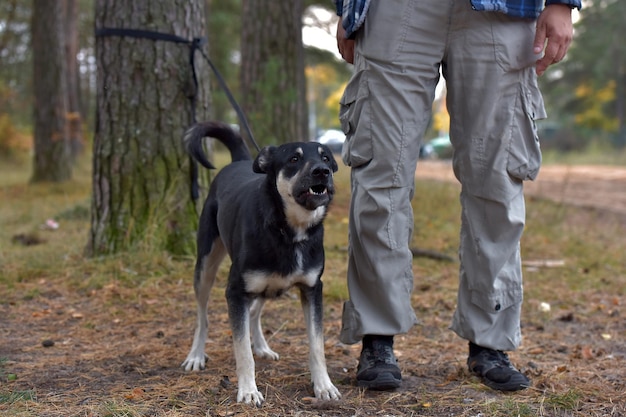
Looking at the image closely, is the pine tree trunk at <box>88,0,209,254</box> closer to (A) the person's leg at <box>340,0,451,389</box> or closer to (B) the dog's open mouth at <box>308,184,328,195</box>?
(A) the person's leg at <box>340,0,451,389</box>

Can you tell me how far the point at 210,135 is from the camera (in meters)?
4.32

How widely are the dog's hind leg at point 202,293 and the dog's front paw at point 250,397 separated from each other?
61cm

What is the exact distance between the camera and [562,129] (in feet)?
135

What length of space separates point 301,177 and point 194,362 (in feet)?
3.99

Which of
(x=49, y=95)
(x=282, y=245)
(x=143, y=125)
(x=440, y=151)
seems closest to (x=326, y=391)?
(x=282, y=245)

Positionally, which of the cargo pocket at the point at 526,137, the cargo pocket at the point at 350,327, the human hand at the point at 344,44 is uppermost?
the human hand at the point at 344,44

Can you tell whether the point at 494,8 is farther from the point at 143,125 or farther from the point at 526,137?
the point at 143,125

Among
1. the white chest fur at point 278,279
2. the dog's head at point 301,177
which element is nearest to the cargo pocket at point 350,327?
the white chest fur at point 278,279

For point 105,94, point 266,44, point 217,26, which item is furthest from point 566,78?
point 105,94

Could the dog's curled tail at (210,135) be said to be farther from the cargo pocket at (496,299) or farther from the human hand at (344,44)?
the cargo pocket at (496,299)

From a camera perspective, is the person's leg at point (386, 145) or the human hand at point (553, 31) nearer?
the human hand at point (553, 31)

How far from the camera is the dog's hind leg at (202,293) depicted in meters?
3.75

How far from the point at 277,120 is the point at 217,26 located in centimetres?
1393

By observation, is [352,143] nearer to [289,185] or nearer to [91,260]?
[289,185]
